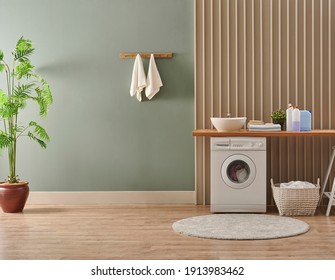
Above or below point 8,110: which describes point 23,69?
above

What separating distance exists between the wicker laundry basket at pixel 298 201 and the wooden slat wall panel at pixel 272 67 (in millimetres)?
641

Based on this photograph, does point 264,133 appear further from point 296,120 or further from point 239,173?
point 239,173

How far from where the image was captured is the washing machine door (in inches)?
235

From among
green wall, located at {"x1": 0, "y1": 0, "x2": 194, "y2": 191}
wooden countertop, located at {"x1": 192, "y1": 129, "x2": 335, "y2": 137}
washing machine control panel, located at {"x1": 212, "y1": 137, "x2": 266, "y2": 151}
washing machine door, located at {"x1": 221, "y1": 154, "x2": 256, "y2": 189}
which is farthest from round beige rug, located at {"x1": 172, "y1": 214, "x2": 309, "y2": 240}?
green wall, located at {"x1": 0, "y1": 0, "x2": 194, "y2": 191}

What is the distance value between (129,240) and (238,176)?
62.7 inches

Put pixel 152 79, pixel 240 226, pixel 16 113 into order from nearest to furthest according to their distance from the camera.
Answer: pixel 240 226 < pixel 16 113 < pixel 152 79

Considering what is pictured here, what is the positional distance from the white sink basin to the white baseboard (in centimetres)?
93

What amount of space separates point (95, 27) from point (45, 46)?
576 mm

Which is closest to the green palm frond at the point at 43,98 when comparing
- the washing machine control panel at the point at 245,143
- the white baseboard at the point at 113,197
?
the white baseboard at the point at 113,197

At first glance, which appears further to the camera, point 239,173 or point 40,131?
point 40,131

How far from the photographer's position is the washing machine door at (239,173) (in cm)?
596

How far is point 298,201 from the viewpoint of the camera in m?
5.85

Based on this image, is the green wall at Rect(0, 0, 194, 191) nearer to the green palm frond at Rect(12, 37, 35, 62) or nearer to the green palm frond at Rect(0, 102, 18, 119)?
the green palm frond at Rect(12, 37, 35, 62)

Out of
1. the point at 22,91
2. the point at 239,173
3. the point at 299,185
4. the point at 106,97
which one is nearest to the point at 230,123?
the point at 239,173
